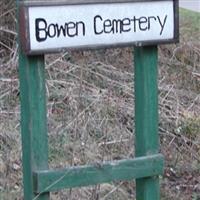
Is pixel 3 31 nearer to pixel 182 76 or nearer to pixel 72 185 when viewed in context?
pixel 182 76

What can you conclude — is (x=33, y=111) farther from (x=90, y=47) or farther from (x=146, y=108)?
(x=146, y=108)

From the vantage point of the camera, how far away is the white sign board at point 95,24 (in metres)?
3.53

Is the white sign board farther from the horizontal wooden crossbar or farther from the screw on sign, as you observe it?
the horizontal wooden crossbar

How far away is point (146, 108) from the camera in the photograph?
13.0 feet

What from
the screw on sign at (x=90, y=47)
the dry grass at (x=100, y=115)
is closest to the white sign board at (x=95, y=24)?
the screw on sign at (x=90, y=47)

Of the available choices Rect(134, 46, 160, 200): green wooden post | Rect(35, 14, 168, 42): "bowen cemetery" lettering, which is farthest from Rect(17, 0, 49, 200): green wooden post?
Rect(134, 46, 160, 200): green wooden post

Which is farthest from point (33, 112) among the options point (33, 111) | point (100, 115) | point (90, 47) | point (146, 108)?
point (100, 115)

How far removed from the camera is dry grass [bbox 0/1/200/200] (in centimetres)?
529

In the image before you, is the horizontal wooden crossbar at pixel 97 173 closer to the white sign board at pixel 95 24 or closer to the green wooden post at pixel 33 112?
the green wooden post at pixel 33 112

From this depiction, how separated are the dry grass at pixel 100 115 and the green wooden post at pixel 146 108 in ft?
3.02

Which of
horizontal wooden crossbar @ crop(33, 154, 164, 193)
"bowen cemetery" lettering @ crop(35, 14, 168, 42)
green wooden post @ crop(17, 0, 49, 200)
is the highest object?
"bowen cemetery" lettering @ crop(35, 14, 168, 42)

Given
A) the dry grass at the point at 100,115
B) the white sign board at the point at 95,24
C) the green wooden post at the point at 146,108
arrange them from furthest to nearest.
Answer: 1. the dry grass at the point at 100,115
2. the green wooden post at the point at 146,108
3. the white sign board at the point at 95,24

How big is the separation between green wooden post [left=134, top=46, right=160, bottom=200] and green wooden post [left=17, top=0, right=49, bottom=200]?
59 cm

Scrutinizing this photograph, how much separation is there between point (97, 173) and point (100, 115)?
2.22 m
